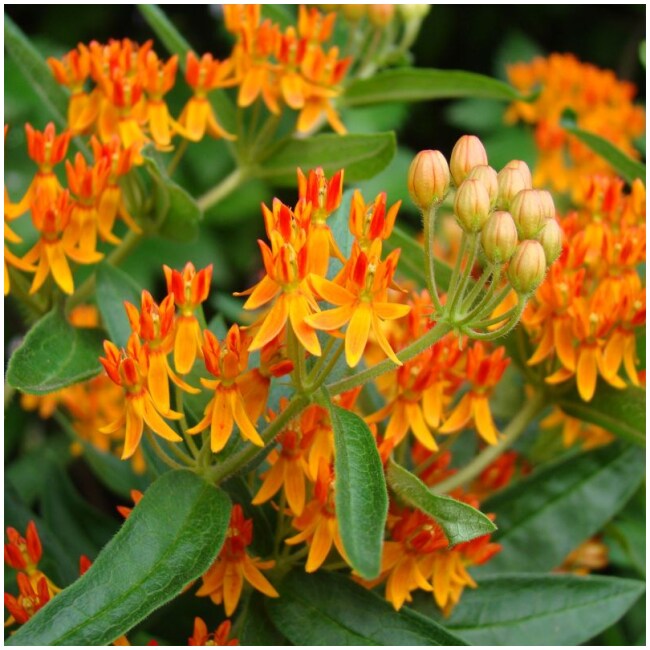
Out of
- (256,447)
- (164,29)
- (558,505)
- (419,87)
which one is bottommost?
(558,505)

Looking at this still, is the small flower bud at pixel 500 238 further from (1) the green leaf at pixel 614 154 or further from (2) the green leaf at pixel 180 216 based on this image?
(1) the green leaf at pixel 614 154

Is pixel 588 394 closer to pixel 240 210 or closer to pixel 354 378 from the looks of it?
pixel 354 378

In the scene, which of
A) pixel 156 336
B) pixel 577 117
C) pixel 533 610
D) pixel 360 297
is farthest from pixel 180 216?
pixel 577 117

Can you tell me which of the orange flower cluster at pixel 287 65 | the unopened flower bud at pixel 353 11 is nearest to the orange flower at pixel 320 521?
the orange flower cluster at pixel 287 65

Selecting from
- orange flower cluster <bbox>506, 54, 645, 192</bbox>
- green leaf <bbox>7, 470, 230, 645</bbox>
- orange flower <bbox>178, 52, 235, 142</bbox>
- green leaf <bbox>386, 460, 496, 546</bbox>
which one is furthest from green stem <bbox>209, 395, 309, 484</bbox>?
orange flower cluster <bbox>506, 54, 645, 192</bbox>

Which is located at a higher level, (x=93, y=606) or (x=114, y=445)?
(x=93, y=606)

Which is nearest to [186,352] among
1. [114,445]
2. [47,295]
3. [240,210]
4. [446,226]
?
[47,295]

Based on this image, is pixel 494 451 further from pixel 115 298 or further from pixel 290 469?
pixel 115 298
